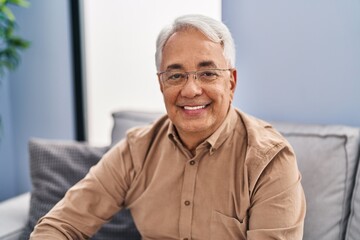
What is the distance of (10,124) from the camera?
9.08 ft

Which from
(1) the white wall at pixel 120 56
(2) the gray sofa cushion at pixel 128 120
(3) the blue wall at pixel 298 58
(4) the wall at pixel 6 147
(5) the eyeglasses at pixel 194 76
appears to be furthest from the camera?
(4) the wall at pixel 6 147

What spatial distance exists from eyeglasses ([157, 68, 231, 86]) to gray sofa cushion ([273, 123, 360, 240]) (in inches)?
16.0

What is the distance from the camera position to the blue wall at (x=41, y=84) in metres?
2.56

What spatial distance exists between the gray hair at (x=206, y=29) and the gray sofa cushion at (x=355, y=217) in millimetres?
560

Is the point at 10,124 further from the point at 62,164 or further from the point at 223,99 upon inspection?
the point at 223,99

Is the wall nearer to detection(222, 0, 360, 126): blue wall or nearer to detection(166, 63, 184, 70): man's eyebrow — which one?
detection(222, 0, 360, 126): blue wall

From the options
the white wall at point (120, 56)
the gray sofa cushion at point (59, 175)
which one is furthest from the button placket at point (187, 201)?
the white wall at point (120, 56)

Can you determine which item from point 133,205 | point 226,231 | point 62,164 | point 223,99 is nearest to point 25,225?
point 62,164

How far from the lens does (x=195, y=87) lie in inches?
47.3

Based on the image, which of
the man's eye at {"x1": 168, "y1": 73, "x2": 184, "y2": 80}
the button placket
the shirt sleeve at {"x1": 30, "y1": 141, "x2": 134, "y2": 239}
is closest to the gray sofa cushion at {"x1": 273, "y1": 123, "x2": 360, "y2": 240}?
the button placket

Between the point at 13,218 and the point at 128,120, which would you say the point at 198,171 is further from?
the point at 13,218

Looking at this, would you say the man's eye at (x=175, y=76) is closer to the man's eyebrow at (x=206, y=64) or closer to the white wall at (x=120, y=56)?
the man's eyebrow at (x=206, y=64)

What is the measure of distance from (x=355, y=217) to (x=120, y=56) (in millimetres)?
1563

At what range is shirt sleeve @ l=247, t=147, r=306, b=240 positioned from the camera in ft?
3.63
